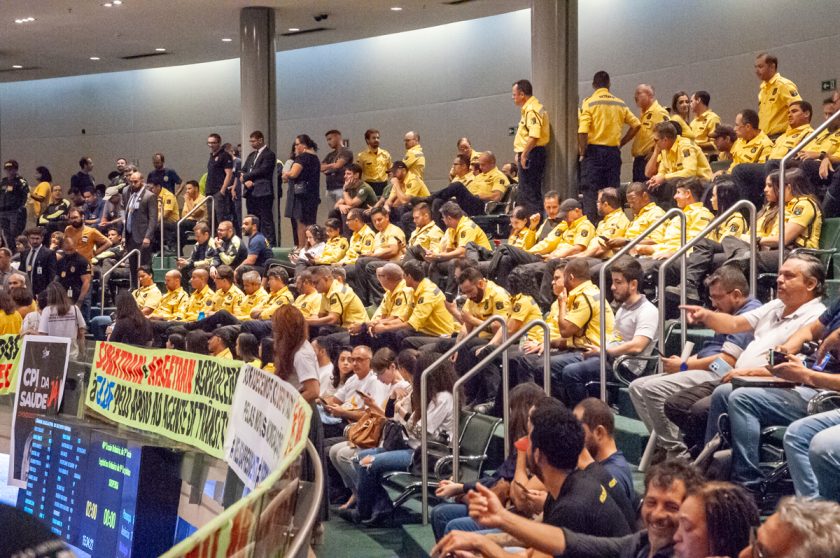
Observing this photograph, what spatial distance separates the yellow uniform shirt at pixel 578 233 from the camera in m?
10.9

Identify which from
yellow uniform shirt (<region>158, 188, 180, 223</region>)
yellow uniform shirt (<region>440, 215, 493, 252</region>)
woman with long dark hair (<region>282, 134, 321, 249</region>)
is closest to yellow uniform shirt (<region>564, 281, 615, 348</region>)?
yellow uniform shirt (<region>440, 215, 493, 252</region>)

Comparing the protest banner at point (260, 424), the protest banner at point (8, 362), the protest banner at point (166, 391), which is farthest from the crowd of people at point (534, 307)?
the protest banner at point (260, 424)

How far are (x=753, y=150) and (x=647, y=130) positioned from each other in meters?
2.19

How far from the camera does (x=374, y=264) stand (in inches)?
492

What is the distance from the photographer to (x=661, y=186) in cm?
1130

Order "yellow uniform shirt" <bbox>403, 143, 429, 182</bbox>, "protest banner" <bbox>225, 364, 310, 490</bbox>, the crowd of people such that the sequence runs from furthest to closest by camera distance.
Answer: "yellow uniform shirt" <bbox>403, 143, 429, 182</bbox>, "protest banner" <bbox>225, 364, 310, 490</bbox>, the crowd of people

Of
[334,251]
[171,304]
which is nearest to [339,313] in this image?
[334,251]

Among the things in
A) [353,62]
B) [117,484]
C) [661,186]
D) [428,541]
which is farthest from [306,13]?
[428,541]

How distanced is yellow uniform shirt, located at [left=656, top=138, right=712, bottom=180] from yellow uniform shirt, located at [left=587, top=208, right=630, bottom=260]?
0.73 m

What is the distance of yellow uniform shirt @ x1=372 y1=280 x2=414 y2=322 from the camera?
1049cm

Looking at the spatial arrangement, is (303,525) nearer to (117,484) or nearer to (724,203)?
(117,484)

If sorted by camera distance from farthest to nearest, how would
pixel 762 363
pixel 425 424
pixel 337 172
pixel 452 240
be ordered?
pixel 337 172 → pixel 452 240 → pixel 425 424 → pixel 762 363

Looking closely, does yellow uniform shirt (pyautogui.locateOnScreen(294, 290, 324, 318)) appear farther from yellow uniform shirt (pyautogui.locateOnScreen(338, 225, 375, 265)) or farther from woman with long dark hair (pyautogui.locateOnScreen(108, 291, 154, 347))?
woman with long dark hair (pyautogui.locateOnScreen(108, 291, 154, 347))

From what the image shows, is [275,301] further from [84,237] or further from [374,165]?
[84,237]
